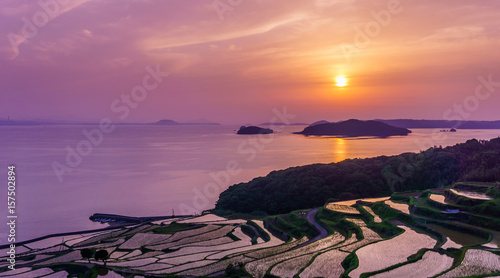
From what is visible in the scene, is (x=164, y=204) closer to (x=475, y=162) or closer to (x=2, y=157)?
(x=475, y=162)

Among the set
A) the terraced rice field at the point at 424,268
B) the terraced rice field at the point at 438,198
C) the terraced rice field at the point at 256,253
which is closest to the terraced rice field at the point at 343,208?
the terraced rice field at the point at 256,253

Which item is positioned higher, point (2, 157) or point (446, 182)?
point (2, 157)

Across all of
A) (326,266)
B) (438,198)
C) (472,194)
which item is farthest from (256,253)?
(472,194)

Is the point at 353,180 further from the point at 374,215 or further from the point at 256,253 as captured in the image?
the point at 256,253

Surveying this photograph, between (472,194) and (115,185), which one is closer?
(472,194)

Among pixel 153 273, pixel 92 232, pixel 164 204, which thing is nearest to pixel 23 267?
pixel 153 273

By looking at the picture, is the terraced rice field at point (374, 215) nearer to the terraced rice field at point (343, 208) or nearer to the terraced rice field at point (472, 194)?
the terraced rice field at point (343, 208)
